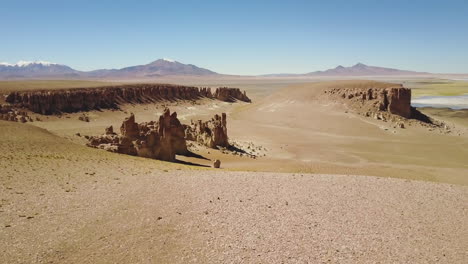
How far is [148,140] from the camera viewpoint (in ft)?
76.0

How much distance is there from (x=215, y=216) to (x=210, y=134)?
21.1 metres

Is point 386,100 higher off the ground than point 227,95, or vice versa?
point 227,95

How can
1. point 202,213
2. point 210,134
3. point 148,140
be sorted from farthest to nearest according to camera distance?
point 210,134 → point 148,140 → point 202,213

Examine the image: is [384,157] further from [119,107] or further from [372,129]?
[119,107]

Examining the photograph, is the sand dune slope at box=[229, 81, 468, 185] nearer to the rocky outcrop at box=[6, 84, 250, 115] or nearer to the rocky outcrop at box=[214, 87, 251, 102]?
the rocky outcrop at box=[6, 84, 250, 115]

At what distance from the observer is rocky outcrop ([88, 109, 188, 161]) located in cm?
2158

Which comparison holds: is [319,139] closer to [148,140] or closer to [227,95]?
[148,140]

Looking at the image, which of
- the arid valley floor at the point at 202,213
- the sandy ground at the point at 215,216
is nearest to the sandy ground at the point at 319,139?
the arid valley floor at the point at 202,213

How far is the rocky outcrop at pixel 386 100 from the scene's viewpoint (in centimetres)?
5288

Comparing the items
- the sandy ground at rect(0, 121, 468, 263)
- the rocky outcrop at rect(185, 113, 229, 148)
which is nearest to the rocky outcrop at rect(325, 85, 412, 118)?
the rocky outcrop at rect(185, 113, 229, 148)

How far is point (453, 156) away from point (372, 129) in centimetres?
1332

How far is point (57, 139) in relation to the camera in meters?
20.1

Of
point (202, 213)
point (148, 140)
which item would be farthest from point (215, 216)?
point (148, 140)

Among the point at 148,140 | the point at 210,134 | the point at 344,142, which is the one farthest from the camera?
the point at 344,142
